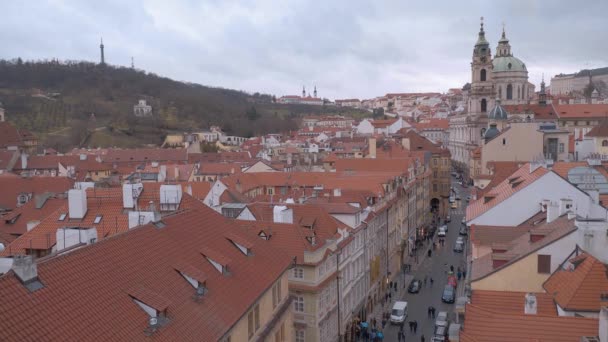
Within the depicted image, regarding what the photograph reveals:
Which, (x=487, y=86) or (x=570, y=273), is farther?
(x=487, y=86)

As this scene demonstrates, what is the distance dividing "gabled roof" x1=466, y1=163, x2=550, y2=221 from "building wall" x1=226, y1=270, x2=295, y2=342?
1310cm

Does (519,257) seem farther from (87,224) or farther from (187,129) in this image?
(187,129)

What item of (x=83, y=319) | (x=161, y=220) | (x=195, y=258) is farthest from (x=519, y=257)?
(x=83, y=319)

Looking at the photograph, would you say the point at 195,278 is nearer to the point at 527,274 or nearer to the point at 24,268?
the point at 24,268

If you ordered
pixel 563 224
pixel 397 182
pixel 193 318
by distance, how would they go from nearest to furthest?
pixel 193 318 < pixel 563 224 < pixel 397 182

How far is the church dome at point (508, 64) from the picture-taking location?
11478cm

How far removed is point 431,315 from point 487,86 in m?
73.4

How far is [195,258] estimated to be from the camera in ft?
64.2

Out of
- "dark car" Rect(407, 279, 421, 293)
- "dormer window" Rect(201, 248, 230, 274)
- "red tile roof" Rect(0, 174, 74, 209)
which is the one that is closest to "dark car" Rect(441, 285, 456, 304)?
"dark car" Rect(407, 279, 421, 293)

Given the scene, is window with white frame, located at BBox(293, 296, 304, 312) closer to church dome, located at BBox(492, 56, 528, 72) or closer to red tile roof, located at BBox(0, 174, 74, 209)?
red tile roof, located at BBox(0, 174, 74, 209)

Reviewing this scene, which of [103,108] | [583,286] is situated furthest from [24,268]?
[103,108]

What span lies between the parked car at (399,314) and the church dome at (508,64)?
89827 mm

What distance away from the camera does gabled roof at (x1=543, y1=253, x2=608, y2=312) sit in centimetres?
1739

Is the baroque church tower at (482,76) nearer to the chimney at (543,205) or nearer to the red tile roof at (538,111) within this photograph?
the red tile roof at (538,111)
